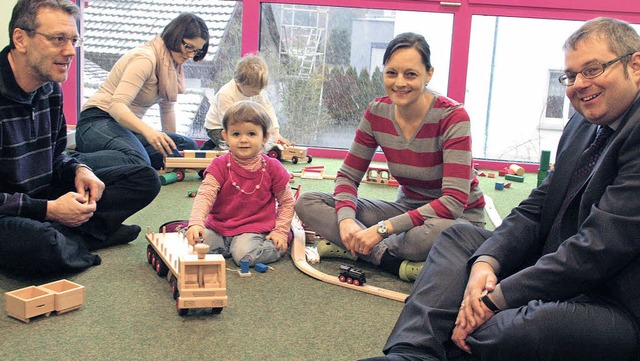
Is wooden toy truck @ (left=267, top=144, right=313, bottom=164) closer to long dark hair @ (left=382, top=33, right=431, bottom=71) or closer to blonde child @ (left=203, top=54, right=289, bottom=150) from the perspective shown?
blonde child @ (left=203, top=54, right=289, bottom=150)

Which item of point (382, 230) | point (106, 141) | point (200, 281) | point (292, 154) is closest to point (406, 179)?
point (382, 230)

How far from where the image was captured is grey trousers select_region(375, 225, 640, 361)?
1.37m

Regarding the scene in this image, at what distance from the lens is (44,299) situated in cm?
177

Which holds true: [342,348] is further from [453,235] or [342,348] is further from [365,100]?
[365,100]

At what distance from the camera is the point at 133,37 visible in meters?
5.17

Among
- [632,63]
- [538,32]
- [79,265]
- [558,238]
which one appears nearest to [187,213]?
[79,265]

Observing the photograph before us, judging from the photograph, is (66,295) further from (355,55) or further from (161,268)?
(355,55)

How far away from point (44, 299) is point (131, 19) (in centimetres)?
380

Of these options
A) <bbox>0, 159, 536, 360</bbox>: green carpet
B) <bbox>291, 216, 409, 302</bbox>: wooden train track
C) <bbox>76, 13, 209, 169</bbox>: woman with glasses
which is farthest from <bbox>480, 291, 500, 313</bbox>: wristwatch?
<bbox>76, 13, 209, 169</bbox>: woman with glasses

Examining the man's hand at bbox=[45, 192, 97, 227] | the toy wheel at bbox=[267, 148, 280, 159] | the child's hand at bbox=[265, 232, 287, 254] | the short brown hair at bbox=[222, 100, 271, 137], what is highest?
the short brown hair at bbox=[222, 100, 271, 137]

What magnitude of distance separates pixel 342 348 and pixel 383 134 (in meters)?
0.90

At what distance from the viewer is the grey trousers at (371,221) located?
2211 mm

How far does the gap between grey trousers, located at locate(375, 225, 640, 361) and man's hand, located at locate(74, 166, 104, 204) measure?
1.18m

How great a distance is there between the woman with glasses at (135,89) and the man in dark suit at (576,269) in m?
1.95
